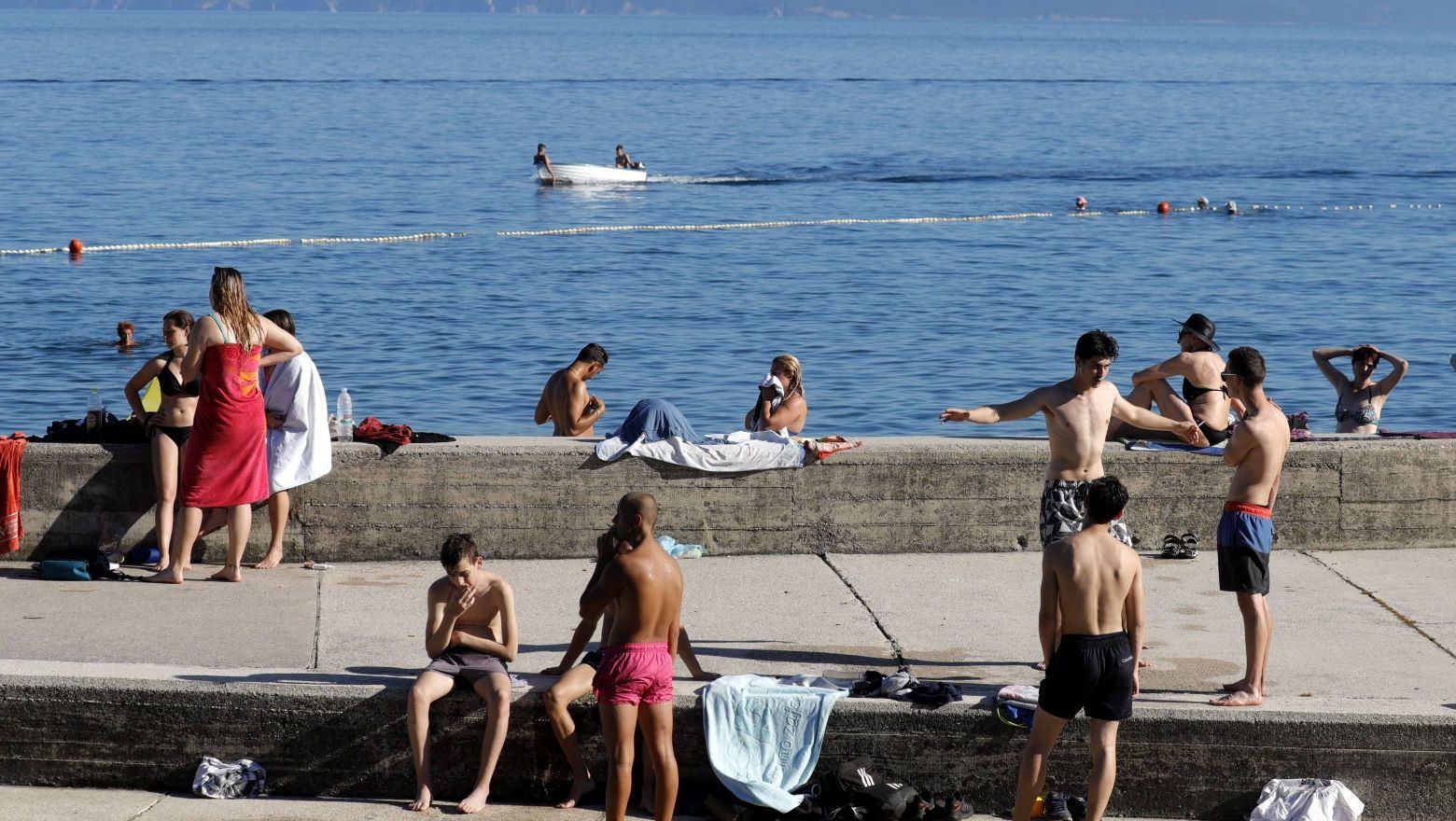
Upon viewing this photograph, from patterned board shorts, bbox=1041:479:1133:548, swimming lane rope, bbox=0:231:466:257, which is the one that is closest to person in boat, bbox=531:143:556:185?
swimming lane rope, bbox=0:231:466:257

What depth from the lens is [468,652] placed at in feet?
25.8

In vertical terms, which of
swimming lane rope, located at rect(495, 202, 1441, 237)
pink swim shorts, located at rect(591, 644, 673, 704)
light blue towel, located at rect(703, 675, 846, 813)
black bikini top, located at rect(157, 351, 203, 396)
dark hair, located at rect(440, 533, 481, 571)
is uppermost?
swimming lane rope, located at rect(495, 202, 1441, 237)

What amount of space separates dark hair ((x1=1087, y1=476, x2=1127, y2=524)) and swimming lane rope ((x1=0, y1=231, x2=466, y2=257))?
38070 mm

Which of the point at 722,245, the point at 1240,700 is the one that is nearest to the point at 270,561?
the point at 1240,700

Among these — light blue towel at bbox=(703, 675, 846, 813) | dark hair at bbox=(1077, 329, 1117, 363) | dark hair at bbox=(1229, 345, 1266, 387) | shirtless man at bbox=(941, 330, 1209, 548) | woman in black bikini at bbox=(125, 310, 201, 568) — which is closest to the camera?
light blue towel at bbox=(703, 675, 846, 813)

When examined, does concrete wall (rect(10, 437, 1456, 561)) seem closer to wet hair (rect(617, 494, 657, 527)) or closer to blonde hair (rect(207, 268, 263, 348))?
blonde hair (rect(207, 268, 263, 348))

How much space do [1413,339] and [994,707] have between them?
26.7m

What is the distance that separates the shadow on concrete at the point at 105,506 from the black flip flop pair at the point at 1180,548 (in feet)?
19.7

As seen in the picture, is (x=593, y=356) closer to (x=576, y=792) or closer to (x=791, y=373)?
(x=791, y=373)

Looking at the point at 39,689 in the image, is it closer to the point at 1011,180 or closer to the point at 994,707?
the point at 994,707

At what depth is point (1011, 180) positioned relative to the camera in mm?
61688

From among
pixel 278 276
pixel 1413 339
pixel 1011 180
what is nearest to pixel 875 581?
pixel 1413 339

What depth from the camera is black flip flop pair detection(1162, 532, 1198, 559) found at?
10.6 meters

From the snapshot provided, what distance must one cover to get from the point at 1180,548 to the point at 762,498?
8.32ft
